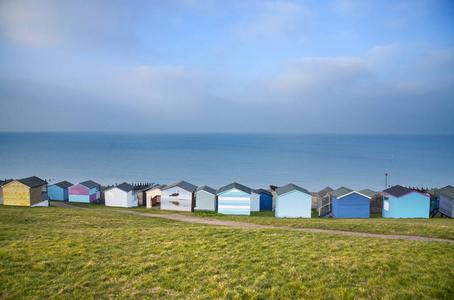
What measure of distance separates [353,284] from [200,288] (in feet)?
16.8

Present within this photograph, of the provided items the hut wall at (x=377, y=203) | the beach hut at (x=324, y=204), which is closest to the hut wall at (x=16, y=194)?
the beach hut at (x=324, y=204)

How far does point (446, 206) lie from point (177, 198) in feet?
107

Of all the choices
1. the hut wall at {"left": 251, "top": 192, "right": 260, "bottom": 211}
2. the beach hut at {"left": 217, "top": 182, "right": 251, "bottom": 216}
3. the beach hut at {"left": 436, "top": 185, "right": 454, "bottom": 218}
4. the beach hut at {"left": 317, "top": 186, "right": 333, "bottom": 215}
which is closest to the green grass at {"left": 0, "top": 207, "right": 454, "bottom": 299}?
the beach hut at {"left": 217, "top": 182, "right": 251, "bottom": 216}

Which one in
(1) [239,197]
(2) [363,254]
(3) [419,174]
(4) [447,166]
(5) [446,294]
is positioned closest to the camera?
(5) [446,294]

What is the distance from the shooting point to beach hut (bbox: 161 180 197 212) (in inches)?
1261

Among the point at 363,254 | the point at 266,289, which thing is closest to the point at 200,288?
the point at 266,289

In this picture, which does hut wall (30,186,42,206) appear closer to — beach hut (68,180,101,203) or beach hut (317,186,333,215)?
beach hut (68,180,101,203)

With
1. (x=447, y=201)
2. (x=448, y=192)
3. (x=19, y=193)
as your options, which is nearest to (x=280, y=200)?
(x=447, y=201)

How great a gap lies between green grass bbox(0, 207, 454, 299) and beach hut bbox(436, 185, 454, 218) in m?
22.2

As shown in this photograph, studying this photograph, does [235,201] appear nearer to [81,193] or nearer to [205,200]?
[205,200]

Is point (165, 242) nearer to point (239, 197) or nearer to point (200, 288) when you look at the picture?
point (200, 288)

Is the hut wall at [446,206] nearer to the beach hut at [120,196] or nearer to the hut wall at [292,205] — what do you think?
the hut wall at [292,205]

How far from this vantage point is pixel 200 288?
8.38m

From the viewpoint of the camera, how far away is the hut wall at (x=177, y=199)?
32028 millimetres
